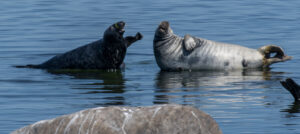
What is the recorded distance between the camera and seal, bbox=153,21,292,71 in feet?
39.4

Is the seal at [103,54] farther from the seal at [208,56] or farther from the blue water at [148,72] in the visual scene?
the seal at [208,56]

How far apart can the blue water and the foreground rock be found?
5.74ft

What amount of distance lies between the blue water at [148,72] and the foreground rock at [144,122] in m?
1.75

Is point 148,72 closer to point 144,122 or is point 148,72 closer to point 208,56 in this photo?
point 208,56

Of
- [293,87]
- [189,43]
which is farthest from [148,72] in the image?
[293,87]

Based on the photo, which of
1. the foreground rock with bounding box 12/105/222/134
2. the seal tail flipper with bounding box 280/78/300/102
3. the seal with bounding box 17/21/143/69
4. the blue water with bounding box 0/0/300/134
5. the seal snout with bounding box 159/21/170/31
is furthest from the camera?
the seal with bounding box 17/21/143/69

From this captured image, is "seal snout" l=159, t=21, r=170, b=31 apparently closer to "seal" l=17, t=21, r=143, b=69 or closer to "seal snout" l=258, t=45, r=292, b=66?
"seal" l=17, t=21, r=143, b=69

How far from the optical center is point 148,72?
12.1 m

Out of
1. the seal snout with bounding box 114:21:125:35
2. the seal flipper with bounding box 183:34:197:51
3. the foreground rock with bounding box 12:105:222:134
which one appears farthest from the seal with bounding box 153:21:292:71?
the foreground rock with bounding box 12:105:222:134

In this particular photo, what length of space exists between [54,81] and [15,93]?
138cm

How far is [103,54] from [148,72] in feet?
3.36

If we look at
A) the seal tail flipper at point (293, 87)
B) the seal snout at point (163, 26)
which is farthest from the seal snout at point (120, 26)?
the seal tail flipper at point (293, 87)

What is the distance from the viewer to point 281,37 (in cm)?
1568

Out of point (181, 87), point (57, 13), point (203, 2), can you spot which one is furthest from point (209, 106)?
point (203, 2)
